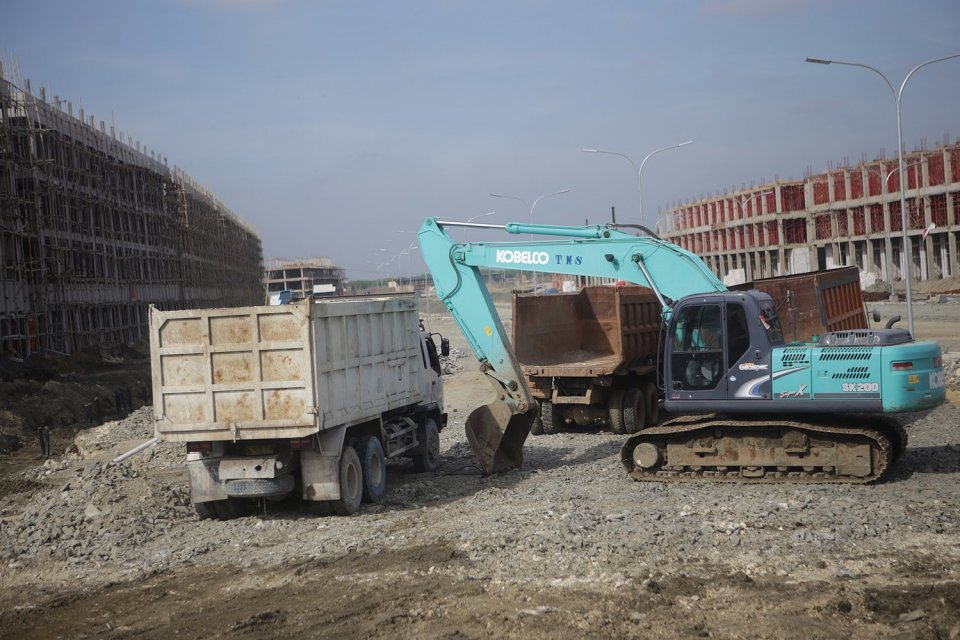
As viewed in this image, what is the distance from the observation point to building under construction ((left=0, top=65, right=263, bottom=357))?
3102cm

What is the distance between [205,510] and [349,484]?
1.86 meters

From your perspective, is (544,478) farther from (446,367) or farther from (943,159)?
(943,159)

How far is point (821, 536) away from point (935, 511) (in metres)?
1.58

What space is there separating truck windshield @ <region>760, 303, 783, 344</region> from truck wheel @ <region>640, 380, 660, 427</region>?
5749mm

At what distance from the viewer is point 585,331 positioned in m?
19.0

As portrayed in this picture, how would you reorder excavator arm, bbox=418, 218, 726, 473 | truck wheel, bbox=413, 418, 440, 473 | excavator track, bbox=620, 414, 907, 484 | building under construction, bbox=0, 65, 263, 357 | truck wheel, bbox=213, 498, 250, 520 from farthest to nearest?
1. building under construction, bbox=0, 65, 263, 357
2. truck wheel, bbox=413, 418, 440, 473
3. excavator arm, bbox=418, 218, 726, 473
4. truck wheel, bbox=213, 498, 250, 520
5. excavator track, bbox=620, 414, 907, 484

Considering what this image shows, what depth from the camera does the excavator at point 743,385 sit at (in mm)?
11414

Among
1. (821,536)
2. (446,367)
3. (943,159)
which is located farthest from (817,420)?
(943,159)

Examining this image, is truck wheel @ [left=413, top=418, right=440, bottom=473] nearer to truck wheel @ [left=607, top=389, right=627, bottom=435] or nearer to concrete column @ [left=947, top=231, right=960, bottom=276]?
truck wheel @ [left=607, top=389, right=627, bottom=435]

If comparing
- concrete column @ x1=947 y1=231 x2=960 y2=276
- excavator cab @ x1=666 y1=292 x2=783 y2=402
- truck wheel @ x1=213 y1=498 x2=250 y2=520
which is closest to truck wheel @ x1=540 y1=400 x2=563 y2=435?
excavator cab @ x1=666 y1=292 x2=783 y2=402

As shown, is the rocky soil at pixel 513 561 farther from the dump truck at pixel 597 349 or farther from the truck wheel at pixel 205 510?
the dump truck at pixel 597 349

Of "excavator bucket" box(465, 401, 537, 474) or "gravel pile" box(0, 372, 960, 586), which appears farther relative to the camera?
"excavator bucket" box(465, 401, 537, 474)

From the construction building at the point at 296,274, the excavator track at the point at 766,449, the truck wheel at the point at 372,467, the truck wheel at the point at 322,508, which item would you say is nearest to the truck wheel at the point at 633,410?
the excavator track at the point at 766,449

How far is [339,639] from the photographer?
727cm
